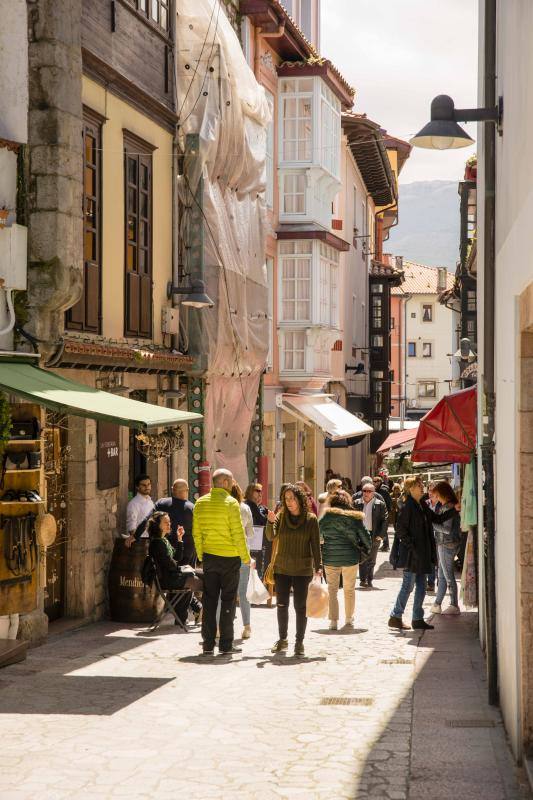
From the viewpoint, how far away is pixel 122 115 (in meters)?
17.2

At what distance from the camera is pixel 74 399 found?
39.2 feet

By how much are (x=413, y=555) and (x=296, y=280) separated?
1769 cm

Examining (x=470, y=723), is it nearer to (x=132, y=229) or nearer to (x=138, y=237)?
(x=132, y=229)

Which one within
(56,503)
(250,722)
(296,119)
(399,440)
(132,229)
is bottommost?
(250,722)

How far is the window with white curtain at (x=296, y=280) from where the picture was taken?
32.1 meters

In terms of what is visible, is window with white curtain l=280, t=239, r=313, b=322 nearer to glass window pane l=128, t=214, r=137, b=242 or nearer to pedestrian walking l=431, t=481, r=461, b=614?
glass window pane l=128, t=214, r=137, b=242

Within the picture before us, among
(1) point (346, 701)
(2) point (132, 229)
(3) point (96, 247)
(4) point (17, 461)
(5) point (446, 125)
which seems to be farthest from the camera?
(2) point (132, 229)

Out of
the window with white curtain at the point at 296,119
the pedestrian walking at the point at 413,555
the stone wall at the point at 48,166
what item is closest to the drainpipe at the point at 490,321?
the pedestrian walking at the point at 413,555

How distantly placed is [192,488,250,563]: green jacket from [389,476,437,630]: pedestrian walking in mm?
2851

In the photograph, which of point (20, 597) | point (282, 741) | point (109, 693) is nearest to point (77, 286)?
point (20, 597)

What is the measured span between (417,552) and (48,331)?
Result: 4.92 metres

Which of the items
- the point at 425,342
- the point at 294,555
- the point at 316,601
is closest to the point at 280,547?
the point at 294,555

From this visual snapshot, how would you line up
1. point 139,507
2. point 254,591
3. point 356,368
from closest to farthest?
point 254,591 < point 139,507 < point 356,368

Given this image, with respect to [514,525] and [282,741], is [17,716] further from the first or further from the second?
[514,525]
